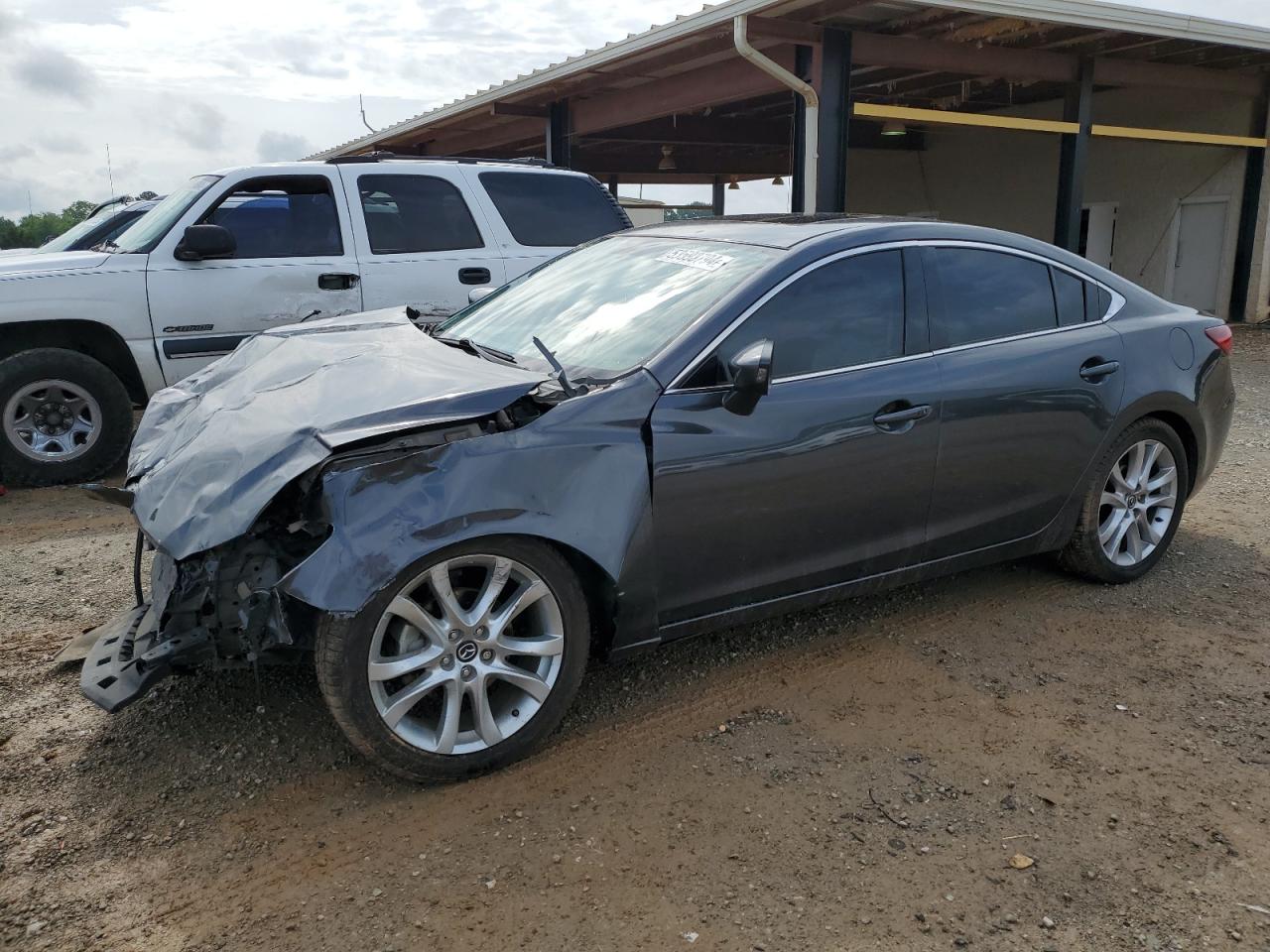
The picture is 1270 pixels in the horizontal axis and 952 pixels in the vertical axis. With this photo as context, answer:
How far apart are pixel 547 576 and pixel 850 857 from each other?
3.78 feet

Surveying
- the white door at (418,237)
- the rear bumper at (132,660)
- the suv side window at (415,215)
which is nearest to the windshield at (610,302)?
the rear bumper at (132,660)

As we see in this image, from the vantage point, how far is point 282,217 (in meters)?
6.65

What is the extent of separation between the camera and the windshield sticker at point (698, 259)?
142 inches

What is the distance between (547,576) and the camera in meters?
2.93

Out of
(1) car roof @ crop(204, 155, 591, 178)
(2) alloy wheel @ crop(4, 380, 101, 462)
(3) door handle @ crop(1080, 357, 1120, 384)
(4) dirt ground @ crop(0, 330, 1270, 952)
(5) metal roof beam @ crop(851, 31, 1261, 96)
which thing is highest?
(5) metal roof beam @ crop(851, 31, 1261, 96)

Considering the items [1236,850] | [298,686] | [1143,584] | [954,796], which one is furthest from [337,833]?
[1143,584]

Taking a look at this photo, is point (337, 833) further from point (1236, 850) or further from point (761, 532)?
point (1236, 850)

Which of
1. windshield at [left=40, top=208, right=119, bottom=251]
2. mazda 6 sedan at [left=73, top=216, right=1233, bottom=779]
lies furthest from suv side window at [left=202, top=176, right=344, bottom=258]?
windshield at [left=40, top=208, right=119, bottom=251]

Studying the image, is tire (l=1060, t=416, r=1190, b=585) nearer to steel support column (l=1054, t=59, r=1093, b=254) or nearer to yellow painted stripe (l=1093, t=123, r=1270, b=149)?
steel support column (l=1054, t=59, r=1093, b=254)

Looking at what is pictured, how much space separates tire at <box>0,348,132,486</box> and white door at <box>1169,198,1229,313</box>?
1493cm

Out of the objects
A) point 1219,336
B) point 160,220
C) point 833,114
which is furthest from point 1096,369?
point 833,114

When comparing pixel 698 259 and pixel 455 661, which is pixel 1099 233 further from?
pixel 455 661

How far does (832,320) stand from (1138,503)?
1.96 m

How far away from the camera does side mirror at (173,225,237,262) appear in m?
6.07
